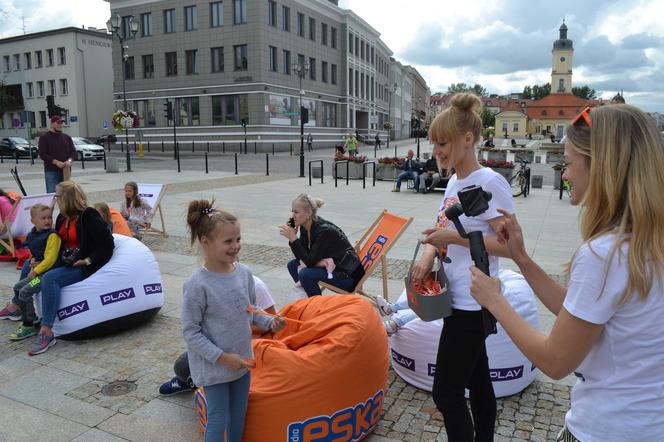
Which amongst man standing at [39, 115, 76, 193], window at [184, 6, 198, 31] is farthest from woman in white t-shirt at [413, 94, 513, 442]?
window at [184, 6, 198, 31]

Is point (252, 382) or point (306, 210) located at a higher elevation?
point (306, 210)

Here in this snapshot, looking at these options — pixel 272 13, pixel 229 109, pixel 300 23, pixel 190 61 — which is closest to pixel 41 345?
pixel 229 109

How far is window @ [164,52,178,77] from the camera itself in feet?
154

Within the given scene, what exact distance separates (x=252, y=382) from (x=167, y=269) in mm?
4764

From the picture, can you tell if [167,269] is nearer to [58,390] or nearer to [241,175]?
[58,390]

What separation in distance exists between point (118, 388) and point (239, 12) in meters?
45.1

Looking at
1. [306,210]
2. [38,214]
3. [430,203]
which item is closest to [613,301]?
[306,210]

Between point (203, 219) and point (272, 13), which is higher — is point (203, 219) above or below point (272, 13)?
below

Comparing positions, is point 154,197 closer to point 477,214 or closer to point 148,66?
point 477,214

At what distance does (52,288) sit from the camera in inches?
187

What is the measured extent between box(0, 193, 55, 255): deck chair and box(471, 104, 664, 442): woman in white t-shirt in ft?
25.6

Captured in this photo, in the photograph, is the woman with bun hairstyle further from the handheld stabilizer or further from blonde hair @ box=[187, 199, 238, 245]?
the handheld stabilizer

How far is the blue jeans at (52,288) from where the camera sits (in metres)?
4.73

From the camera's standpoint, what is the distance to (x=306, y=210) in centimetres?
507
